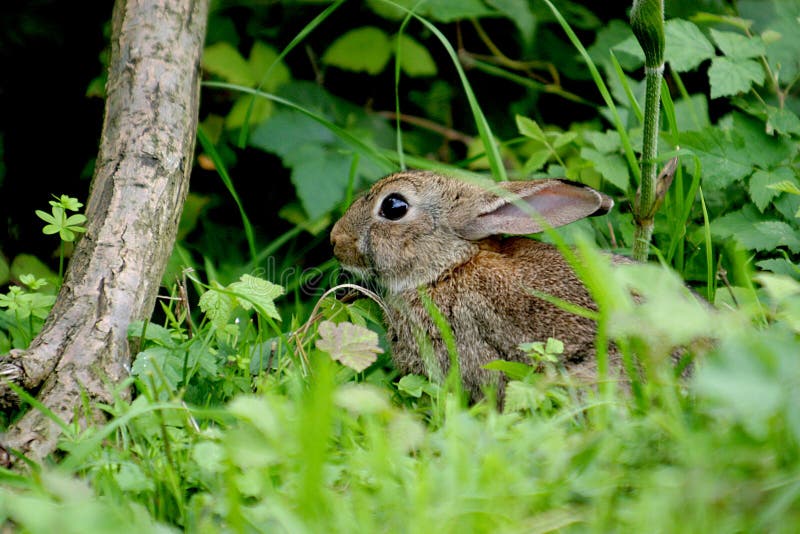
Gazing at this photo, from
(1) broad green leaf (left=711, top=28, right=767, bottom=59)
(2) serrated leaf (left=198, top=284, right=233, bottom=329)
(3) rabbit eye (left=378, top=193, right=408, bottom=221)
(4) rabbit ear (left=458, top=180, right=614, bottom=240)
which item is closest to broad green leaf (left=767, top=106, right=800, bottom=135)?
(1) broad green leaf (left=711, top=28, right=767, bottom=59)

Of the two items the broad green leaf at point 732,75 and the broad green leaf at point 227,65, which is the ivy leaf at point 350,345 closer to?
the broad green leaf at point 732,75

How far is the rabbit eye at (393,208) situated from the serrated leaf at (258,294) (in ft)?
3.18

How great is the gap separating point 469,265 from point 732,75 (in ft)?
4.54

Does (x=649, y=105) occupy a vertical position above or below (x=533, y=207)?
above

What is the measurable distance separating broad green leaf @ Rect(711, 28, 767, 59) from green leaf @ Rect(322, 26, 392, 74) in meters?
1.80

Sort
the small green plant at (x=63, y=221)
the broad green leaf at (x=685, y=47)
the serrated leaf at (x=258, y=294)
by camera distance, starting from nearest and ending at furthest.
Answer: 1. the serrated leaf at (x=258, y=294)
2. the small green plant at (x=63, y=221)
3. the broad green leaf at (x=685, y=47)

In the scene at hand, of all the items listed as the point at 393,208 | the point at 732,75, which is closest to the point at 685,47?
the point at 732,75

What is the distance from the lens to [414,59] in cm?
489

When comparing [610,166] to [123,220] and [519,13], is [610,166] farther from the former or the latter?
[123,220]

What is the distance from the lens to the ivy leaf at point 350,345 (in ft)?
9.05

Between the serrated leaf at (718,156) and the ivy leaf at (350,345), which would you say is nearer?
the ivy leaf at (350,345)

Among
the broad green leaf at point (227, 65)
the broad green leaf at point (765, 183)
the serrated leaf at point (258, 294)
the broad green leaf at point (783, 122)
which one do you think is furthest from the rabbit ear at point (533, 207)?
the broad green leaf at point (227, 65)

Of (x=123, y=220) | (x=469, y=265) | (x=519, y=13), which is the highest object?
(x=519, y=13)

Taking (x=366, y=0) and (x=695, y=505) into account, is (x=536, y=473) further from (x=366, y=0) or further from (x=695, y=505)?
(x=366, y=0)
